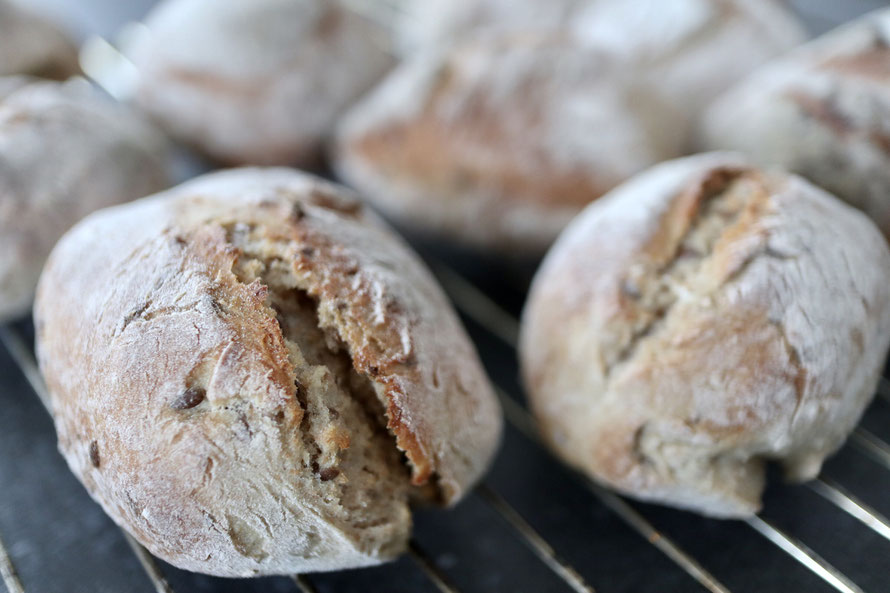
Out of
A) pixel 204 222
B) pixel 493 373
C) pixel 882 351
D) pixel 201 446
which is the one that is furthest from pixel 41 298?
pixel 882 351

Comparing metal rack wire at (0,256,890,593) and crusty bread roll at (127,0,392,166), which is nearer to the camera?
metal rack wire at (0,256,890,593)

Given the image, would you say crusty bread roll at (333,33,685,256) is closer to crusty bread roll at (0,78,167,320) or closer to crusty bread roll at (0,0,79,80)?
crusty bread roll at (0,78,167,320)

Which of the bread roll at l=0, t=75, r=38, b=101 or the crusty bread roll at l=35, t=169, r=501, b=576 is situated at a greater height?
the bread roll at l=0, t=75, r=38, b=101

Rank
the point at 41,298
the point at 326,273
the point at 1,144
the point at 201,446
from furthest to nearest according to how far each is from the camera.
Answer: the point at 1,144
the point at 41,298
the point at 326,273
the point at 201,446

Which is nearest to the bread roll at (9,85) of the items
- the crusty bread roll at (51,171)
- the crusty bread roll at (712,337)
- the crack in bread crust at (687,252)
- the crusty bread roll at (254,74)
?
the crusty bread roll at (51,171)

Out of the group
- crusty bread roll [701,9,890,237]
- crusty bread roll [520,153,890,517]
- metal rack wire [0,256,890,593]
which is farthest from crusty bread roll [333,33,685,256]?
metal rack wire [0,256,890,593]

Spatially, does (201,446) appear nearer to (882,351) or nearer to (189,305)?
(189,305)
